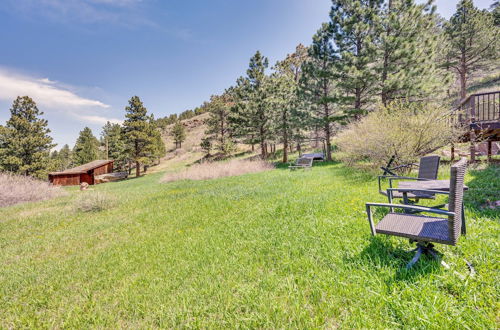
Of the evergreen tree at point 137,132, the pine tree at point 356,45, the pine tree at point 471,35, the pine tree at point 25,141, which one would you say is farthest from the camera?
the evergreen tree at point 137,132

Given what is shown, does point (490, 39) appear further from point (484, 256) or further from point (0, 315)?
point (0, 315)

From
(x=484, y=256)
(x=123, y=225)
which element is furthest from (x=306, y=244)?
(x=123, y=225)

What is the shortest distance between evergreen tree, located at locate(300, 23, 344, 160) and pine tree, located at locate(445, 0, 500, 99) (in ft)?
57.8

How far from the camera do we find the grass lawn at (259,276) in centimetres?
194

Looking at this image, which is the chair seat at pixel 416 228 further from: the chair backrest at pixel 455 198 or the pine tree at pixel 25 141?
the pine tree at pixel 25 141

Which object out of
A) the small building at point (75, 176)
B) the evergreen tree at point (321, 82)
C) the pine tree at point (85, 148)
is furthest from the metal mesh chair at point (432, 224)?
the pine tree at point (85, 148)

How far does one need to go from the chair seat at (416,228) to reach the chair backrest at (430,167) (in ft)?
A: 7.47

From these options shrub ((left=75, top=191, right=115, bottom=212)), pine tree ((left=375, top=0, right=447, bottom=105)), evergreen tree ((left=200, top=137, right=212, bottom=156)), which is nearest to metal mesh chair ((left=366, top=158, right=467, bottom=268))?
shrub ((left=75, top=191, right=115, bottom=212))

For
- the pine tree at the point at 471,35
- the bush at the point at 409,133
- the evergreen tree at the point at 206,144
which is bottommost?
the bush at the point at 409,133

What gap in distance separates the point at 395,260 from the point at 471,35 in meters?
32.7

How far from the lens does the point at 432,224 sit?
2.38m

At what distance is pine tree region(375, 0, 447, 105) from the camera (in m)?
12.4

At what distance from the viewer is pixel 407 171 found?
320 inches

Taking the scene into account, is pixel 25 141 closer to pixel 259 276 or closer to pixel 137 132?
pixel 137 132
